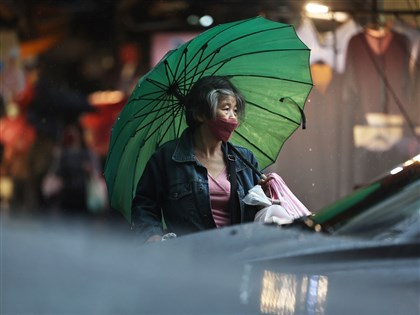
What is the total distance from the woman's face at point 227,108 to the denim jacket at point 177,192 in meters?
0.18

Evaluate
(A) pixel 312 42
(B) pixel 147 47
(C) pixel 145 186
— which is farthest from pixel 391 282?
(B) pixel 147 47

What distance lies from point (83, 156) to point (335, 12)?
3.29 meters

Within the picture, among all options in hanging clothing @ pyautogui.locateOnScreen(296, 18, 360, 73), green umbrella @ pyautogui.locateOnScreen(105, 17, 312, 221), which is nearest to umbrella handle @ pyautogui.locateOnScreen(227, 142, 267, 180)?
green umbrella @ pyautogui.locateOnScreen(105, 17, 312, 221)

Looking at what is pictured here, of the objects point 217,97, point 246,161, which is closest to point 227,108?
point 217,97

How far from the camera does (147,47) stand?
33.3 ft

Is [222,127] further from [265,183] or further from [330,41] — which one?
[330,41]

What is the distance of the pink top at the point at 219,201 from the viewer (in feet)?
15.8

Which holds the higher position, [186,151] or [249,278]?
[186,151]

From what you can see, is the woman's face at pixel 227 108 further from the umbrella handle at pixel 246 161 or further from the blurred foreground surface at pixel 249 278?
the blurred foreground surface at pixel 249 278

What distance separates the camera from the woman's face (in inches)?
192

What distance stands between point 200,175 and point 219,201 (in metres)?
0.16

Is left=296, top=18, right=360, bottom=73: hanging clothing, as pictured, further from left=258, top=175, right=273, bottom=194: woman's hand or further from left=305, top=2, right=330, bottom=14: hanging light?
left=258, top=175, right=273, bottom=194: woman's hand

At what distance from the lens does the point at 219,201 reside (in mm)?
4844

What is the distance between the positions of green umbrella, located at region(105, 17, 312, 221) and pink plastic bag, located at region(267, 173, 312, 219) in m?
0.57
